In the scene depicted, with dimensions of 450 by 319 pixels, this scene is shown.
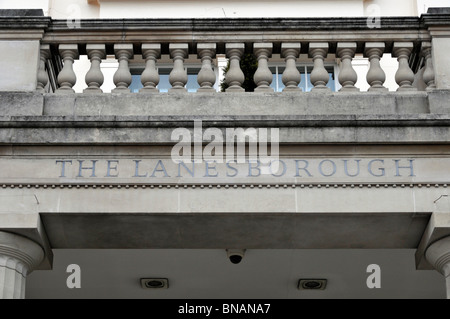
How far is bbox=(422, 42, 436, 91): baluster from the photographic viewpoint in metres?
15.9

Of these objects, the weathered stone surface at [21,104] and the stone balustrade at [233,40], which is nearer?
the weathered stone surface at [21,104]

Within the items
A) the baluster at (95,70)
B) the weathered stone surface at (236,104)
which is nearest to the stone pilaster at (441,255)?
the weathered stone surface at (236,104)

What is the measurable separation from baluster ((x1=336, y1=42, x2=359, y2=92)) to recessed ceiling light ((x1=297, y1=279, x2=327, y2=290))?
420 centimetres

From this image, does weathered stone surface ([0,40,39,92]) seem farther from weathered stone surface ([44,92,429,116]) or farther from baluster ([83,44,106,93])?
baluster ([83,44,106,93])

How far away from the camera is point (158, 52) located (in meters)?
16.4

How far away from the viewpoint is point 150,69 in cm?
1622

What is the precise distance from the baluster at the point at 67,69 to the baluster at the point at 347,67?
447 centimetres

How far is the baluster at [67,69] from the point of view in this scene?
16.2 metres

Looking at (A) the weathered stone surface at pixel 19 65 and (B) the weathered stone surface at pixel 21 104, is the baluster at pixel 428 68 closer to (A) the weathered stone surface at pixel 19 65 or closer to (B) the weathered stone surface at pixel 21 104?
(B) the weathered stone surface at pixel 21 104

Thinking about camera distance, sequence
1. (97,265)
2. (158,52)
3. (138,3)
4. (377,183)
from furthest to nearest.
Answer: (138,3) < (97,265) < (158,52) < (377,183)

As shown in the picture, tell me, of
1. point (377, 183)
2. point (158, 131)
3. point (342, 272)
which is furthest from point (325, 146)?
point (342, 272)

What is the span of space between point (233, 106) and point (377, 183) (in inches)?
105

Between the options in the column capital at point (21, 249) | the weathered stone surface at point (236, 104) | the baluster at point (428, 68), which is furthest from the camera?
the baluster at point (428, 68)

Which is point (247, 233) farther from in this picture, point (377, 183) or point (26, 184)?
point (26, 184)
